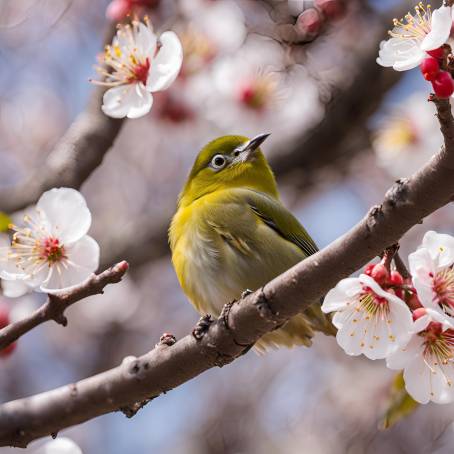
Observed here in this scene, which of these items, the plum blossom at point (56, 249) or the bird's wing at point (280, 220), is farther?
the bird's wing at point (280, 220)

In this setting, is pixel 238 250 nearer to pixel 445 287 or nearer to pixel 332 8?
pixel 445 287

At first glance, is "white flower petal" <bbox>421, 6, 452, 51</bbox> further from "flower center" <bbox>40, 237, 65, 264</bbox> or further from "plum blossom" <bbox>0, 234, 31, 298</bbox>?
"plum blossom" <bbox>0, 234, 31, 298</bbox>

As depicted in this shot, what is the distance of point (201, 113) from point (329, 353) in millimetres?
2661

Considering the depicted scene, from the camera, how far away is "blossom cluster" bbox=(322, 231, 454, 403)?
2.07 meters

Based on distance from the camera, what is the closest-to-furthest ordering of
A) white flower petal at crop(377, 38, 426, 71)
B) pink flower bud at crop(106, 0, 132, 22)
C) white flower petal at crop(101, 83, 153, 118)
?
white flower petal at crop(377, 38, 426, 71) < white flower petal at crop(101, 83, 153, 118) < pink flower bud at crop(106, 0, 132, 22)

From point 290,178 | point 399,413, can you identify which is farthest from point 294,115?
point 399,413

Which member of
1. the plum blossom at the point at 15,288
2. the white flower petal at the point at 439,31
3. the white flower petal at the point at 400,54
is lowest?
the plum blossom at the point at 15,288

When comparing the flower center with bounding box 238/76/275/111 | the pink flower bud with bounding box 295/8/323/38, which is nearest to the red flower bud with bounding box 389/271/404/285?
the pink flower bud with bounding box 295/8/323/38

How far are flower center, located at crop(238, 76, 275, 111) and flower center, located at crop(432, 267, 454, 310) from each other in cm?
283

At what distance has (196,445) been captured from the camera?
570 centimetres

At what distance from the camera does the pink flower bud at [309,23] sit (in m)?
4.08

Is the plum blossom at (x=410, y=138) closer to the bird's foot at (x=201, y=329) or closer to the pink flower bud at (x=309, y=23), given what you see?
the pink flower bud at (x=309, y=23)

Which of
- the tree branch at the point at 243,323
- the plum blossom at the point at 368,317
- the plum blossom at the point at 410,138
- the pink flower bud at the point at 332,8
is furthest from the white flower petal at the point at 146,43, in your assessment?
the plum blossom at the point at 410,138

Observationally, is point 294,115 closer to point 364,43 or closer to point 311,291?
point 364,43
